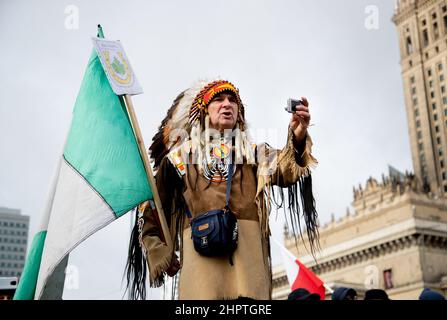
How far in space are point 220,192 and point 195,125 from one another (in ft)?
2.17

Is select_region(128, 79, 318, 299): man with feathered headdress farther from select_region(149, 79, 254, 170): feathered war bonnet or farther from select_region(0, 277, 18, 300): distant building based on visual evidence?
select_region(0, 277, 18, 300): distant building

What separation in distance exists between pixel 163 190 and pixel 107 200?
16.7 inches

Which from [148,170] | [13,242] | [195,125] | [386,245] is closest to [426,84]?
[386,245]

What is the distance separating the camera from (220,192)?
4598 millimetres

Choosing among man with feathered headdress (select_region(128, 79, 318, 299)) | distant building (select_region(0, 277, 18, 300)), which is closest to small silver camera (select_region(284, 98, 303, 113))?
man with feathered headdress (select_region(128, 79, 318, 299))

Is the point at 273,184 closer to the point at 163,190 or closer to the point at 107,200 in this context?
the point at 163,190

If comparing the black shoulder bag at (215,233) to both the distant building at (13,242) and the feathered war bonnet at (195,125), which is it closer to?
the feathered war bonnet at (195,125)

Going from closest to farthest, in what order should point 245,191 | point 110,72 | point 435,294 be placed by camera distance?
point 245,191 → point 110,72 → point 435,294

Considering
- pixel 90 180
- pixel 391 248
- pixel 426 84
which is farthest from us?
pixel 426 84

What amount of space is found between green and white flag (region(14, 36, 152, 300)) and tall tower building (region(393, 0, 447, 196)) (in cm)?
8641

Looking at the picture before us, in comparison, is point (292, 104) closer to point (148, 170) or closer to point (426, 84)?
point (148, 170)

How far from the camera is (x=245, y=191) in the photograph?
15.3 feet
